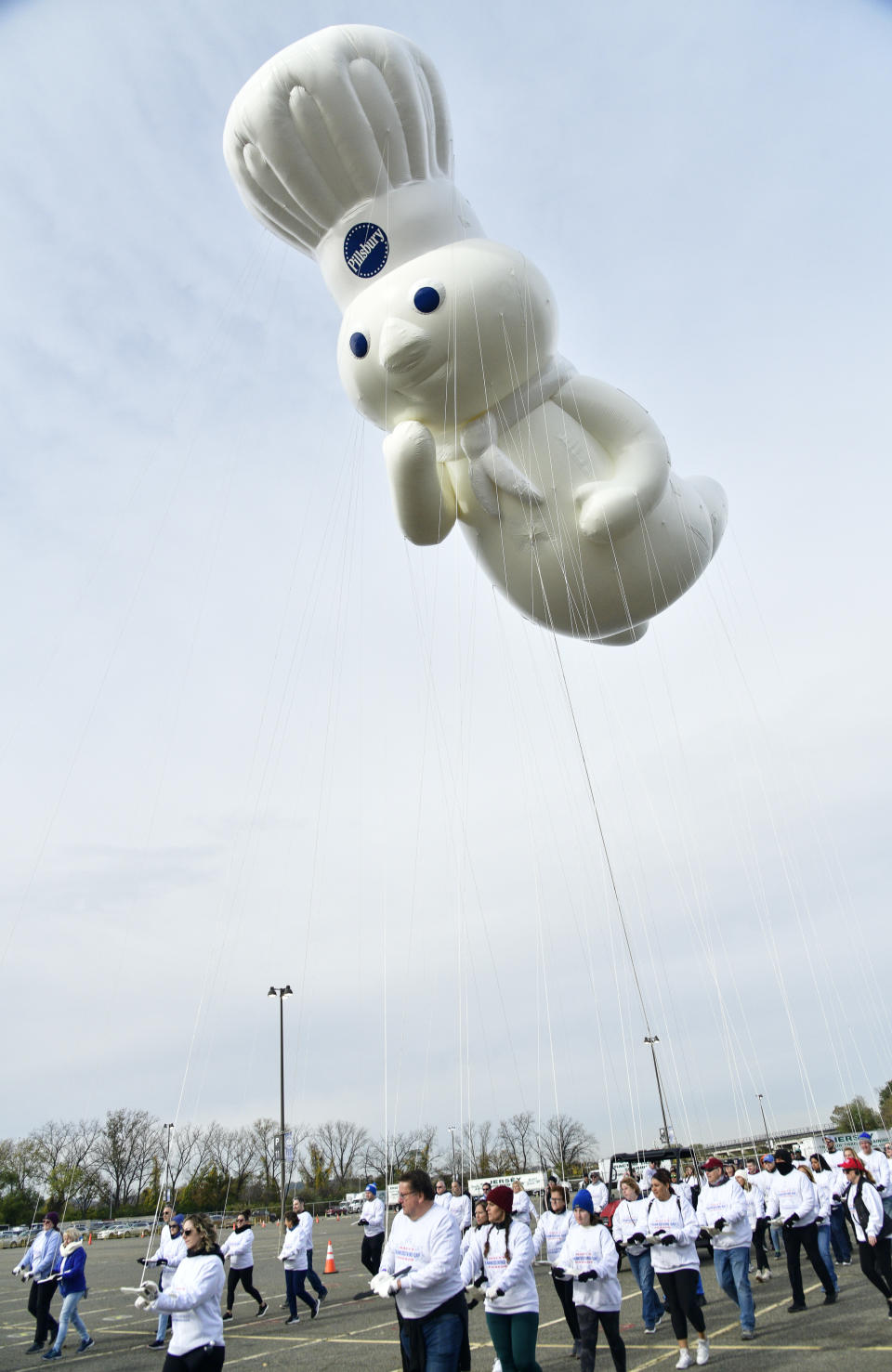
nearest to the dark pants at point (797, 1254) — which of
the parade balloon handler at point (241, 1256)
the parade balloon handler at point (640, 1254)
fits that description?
the parade balloon handler at point (640, 1254)

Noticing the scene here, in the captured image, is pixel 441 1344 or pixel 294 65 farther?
pixel 294 65

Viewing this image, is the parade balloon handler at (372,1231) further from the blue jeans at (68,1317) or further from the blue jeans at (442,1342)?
the blue jeans at (442,1342)

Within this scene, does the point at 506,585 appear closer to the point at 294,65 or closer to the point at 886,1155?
the point at 294,65

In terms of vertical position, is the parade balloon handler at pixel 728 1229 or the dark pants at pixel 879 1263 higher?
the parade balloon handler at pixel 728 1229

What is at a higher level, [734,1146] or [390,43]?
[390,43]

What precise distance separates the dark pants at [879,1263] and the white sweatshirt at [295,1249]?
6987mm

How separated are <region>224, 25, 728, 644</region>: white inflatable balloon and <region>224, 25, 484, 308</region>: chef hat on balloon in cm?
2

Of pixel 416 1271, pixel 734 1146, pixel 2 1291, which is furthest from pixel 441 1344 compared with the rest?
pixel 734 1146

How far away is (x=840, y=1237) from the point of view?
14.4 meters

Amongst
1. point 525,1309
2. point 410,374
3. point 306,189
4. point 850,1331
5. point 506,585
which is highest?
point 306,189

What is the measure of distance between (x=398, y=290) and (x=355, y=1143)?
10435 cm

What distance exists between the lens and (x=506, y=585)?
1098cm

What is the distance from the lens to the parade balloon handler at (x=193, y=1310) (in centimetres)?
538

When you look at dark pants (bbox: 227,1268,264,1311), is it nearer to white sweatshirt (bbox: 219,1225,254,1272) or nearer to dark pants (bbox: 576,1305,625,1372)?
white sweatshirt (bbox: 219,1225,254,1272)
